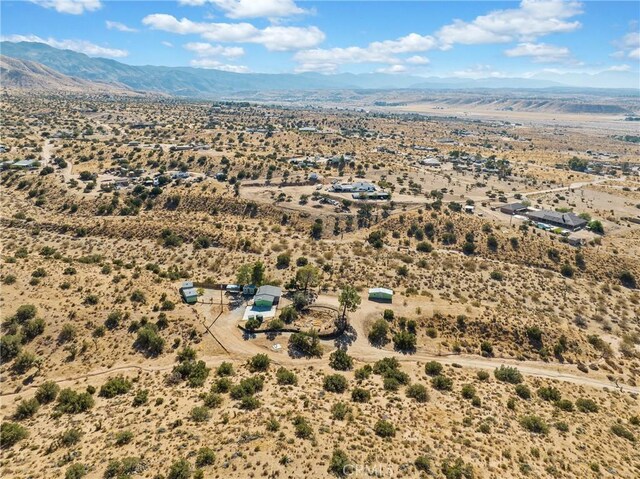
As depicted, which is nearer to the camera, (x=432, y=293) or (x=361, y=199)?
Answer: (x=432, y=293)

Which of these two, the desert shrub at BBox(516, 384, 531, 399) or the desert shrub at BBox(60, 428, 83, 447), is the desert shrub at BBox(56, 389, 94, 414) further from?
the desert shrub at BBox(516, 384, 531, 399)

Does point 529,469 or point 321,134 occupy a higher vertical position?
point 321,134

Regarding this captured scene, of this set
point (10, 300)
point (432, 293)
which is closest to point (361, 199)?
point (432, 293)

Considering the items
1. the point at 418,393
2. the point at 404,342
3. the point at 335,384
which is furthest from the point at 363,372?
the point at 404,342

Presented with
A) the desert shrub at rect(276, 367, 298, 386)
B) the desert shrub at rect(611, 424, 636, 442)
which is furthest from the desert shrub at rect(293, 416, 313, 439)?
the desert shrub at rect(611, 424, 636, 442)

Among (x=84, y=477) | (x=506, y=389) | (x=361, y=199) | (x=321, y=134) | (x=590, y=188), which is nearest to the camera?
(x=84, y=477)

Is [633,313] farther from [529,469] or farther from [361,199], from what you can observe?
[361,199]

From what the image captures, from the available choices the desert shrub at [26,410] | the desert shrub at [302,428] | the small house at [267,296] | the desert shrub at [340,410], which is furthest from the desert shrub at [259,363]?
the desert shrub at [26,410]
